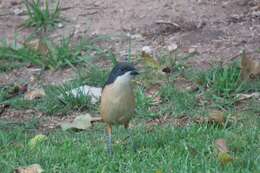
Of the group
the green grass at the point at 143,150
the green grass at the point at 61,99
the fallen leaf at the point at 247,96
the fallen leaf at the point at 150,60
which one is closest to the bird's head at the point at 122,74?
the green grass at the point at 143,150

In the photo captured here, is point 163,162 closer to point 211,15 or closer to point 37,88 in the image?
point 37,88

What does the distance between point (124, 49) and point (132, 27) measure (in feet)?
1.70

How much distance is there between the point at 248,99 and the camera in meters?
8.29

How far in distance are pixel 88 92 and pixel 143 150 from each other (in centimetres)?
175

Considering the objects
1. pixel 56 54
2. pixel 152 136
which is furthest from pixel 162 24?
pixel 152 136

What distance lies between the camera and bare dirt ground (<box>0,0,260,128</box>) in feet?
31.3

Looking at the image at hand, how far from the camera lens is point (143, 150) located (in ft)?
22.9

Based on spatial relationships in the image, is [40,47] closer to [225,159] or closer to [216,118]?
[216,118]

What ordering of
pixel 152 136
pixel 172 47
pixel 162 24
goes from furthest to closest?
pixel 162 24 → pixel 172 47 → pixel 152 136

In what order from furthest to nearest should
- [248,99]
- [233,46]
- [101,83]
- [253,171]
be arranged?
[233,46], [101,83], [248,99], [253,171]

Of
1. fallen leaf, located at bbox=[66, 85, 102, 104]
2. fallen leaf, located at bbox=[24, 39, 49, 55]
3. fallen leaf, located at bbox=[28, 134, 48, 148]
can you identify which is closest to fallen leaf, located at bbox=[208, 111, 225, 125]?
fallen leaf, located at bbox=[66, 85, 102, 104]

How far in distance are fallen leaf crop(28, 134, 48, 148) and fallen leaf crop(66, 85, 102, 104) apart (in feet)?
3.14

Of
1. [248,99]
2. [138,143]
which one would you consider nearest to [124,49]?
[248,99]

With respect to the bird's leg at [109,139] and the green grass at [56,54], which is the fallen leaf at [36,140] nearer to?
the bird's leg at [109,139]
